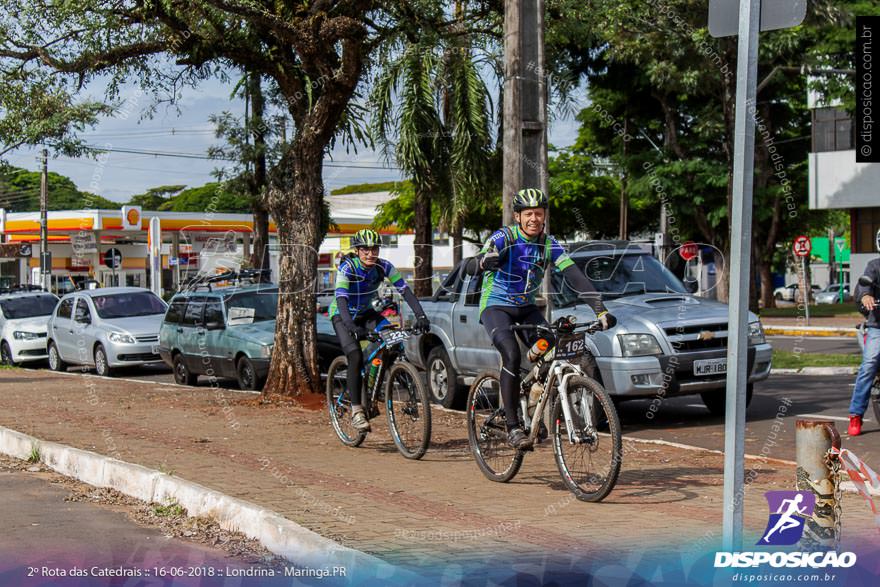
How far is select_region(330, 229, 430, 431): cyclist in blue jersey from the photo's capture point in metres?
9.40

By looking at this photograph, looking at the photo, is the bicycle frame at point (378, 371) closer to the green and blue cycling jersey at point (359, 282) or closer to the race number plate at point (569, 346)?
the green and blue cycling jersey at point (359, 282)

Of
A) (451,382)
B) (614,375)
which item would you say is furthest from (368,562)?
(451,382)

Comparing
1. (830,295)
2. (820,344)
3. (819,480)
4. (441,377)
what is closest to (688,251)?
(820,344)

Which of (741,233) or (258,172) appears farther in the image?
(258,172)

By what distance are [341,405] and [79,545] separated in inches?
155

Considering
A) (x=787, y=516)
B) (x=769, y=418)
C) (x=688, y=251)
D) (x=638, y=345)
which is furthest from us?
(x=688, y=251)

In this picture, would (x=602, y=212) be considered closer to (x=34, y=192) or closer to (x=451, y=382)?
(x=451, y=382)

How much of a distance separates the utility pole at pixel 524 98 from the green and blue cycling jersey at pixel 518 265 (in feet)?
9.32

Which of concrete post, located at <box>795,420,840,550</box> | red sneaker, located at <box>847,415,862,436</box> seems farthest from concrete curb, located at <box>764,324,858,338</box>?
concrete post, located at <box>795,420,840,550</box>

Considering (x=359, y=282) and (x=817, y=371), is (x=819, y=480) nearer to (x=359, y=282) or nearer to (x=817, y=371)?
(x=359, y=282)

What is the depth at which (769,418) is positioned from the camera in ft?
38.4

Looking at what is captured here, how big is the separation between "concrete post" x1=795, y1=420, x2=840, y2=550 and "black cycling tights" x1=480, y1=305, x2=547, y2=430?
267 cm

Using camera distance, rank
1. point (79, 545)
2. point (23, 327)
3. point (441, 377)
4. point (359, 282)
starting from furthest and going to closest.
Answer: point (23, 327) < point (441, 377) < point (359, 282) < point (79, 545)

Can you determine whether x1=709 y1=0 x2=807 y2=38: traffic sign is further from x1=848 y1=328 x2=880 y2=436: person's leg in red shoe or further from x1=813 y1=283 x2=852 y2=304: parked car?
x1=813 y1=283 x2=852 y2=304: parked car
